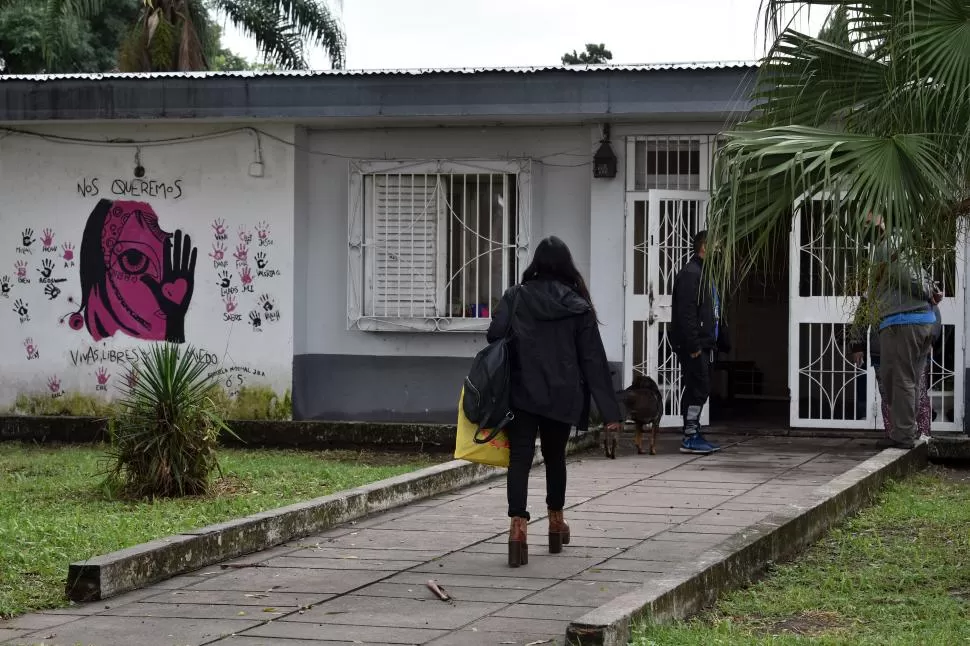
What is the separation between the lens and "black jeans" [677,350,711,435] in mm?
11820

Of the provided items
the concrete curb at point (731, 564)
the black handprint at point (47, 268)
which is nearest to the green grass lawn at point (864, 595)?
the concrete curb at point (731, 564)

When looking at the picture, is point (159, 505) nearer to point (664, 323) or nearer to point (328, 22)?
point (664, 323)

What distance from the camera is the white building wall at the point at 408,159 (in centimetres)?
1382

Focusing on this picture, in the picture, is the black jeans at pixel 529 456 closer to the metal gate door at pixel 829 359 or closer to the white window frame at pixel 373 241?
the metal gate door at pixel 829 359

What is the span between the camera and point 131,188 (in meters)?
14.4

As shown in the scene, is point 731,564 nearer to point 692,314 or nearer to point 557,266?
point 557,266

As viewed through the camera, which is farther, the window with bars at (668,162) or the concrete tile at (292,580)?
the window with bars at (668,162)

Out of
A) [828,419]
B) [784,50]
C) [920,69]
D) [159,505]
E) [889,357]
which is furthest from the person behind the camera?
[828,419]

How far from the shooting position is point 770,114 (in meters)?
7.74

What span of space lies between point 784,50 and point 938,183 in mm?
1479

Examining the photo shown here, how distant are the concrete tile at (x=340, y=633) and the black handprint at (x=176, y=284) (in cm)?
876

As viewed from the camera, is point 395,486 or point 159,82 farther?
point 159,82

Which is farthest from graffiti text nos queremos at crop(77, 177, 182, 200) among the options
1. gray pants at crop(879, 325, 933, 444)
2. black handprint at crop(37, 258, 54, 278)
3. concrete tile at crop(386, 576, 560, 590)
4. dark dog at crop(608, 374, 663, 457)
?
concrete tile at crop(386, 576, 560, 590)

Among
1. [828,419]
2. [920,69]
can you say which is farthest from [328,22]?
[920,69]
